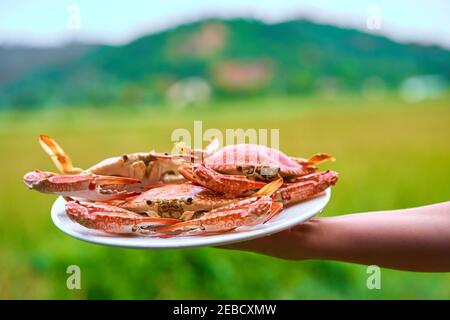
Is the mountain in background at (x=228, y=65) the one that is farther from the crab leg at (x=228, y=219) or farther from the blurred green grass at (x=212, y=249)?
the crab leg at (x=228, y=219)

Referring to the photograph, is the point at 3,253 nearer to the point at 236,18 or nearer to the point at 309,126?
the point at 309,126

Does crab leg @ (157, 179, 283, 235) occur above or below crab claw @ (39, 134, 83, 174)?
below

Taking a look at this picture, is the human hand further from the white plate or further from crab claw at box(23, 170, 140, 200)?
crab claw at box(23, 170, 140, 200)

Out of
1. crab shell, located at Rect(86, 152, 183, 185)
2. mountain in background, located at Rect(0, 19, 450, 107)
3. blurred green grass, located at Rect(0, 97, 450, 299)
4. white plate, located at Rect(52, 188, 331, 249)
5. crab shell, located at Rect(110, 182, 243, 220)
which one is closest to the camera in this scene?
white plate, located at Rect(52, 188, 331, 249)

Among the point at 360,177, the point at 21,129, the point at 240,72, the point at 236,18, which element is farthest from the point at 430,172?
the point at 21,129

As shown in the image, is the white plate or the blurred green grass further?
the blurred green grass

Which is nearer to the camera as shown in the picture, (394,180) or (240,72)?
(394,180)

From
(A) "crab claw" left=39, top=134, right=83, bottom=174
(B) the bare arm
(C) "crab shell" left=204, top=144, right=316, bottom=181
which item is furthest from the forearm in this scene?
(A) "crab claw" left=39, top=134, right=83, bottom=174
